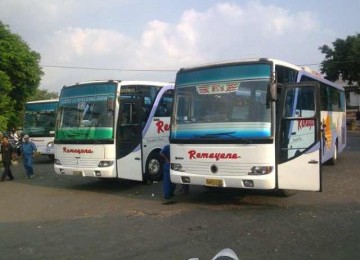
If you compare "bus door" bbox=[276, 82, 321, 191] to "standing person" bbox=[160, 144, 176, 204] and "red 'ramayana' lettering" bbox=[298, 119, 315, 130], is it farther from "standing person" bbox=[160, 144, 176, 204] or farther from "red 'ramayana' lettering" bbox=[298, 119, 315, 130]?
"standing person" bbox=[160, 144, 176, 204]

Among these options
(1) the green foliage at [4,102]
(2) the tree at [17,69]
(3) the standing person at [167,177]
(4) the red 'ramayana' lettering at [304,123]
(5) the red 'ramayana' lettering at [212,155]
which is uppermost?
(2) the tree at [17,69]

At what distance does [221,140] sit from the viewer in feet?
30.4

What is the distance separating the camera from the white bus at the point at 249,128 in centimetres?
893

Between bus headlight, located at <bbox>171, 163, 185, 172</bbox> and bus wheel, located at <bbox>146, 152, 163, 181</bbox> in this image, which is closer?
bus headlight, located at <bbox>171, 163, 185, 172</bbox>

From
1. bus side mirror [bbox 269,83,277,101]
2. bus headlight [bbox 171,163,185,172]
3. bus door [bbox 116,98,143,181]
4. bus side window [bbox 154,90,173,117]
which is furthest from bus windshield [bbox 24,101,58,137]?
bus side mirror [bbox 269,83,277,101]

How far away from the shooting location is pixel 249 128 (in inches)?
354

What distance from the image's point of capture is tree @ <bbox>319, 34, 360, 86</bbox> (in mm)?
40188

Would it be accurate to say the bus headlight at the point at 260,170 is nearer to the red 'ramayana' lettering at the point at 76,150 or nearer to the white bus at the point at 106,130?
the white bus at the point at 106,130

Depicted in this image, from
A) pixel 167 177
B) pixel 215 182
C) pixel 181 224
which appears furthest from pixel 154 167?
pixel 181 224

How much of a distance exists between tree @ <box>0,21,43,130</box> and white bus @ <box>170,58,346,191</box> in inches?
770

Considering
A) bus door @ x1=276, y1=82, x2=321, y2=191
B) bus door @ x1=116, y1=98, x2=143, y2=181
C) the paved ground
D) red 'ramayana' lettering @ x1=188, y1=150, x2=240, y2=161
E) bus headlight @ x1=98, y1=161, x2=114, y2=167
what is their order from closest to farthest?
the paved ground, bus door @ x1=276, y1=82, x2=321, y2=191, red 'ramayana' lettering @ x1=188, y1=150, x2=240, y2=161, bus headlight @ x1=98, y1=161, x2=114, y2=167, bus door @ x1=116, y1=98, x2=143, y2=181

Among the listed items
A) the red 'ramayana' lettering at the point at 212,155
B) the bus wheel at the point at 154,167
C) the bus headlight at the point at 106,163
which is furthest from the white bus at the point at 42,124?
the red 'ramayana' lettering at the point at 212,155

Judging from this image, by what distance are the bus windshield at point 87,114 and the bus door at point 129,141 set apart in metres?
0.31

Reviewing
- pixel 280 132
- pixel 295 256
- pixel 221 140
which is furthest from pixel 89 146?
pixel 295 256
